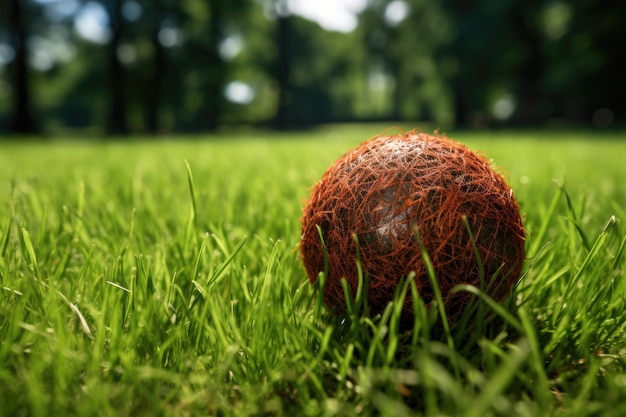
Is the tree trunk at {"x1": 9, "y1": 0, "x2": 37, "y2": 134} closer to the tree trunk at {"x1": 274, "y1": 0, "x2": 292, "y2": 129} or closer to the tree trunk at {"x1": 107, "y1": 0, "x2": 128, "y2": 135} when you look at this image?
the tree trunk at {"x1": 107, "y1": 0, "x2": 128, "y2": 135}

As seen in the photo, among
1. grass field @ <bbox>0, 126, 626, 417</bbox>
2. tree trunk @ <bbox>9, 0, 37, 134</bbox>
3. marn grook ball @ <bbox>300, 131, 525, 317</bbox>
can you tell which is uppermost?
tree trunk @ <bbox>9, 0, 37, 134</bbox>

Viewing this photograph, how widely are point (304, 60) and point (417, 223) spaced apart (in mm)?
52332

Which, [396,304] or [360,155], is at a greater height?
[360,155]

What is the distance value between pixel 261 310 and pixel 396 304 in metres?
0.41

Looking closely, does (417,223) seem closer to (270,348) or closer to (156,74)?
(270,348)

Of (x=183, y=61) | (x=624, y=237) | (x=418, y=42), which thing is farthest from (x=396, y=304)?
(x=418, y=42)

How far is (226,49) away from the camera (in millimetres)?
39125

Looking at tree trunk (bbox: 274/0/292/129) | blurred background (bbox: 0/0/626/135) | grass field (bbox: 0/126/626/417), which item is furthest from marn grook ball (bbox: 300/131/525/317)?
tree trunk (bbox: 274/0/292/129)

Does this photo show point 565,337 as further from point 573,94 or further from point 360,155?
point 573,94

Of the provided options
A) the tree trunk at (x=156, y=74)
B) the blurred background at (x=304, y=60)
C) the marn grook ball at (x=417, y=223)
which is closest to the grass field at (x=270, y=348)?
the marn grook ball at (x=417, y=223)

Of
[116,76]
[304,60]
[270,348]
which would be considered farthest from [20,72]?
[304,60]

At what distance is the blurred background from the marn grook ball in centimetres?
2321

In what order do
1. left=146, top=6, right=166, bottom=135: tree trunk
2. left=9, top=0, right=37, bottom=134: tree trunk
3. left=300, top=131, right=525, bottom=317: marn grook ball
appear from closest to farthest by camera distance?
left=300, top=131, right=525, bottom=317: marn grook ball → left=9, top=0, right=37, bottom=134: tree trunk → left=146, top=6, right=166, bottom=135: tree trunk

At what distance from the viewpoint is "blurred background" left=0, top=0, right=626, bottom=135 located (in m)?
25.4
